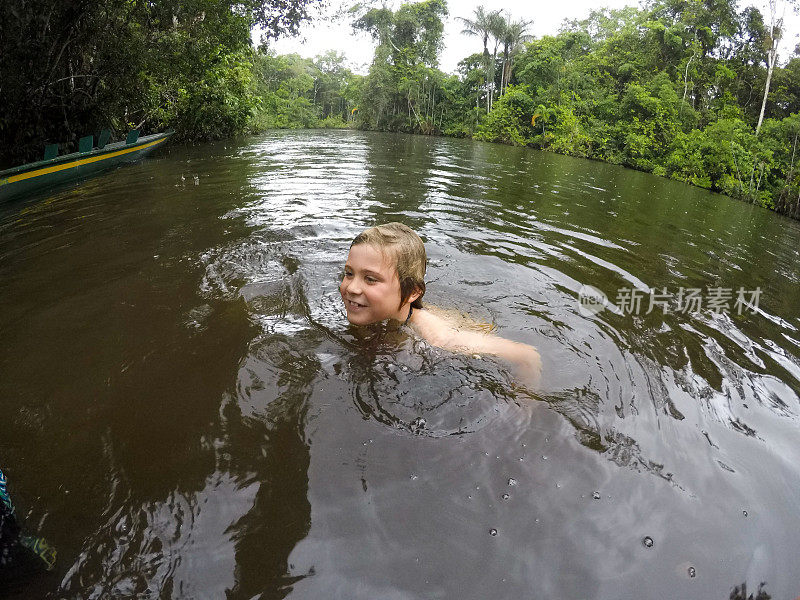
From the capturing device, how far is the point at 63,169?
25.2ft

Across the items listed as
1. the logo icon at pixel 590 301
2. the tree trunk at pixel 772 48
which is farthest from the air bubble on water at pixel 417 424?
the tree trunk at pixel 772 48

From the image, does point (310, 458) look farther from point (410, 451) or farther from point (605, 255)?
point (605, 255)

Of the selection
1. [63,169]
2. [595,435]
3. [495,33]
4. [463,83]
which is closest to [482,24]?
[495,33]

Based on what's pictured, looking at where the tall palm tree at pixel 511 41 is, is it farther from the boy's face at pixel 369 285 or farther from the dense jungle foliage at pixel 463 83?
the boy's face at pixel 369 285

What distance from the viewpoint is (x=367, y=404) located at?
7.82 feet

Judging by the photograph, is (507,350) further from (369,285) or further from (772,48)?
(772,48)

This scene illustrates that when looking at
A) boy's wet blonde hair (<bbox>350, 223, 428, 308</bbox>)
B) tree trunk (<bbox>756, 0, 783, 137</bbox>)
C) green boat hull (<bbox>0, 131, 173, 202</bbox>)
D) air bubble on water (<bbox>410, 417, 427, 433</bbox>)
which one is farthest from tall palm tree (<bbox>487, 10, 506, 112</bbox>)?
air bubble on water (<bbox>410, 417, 427, 433</bbox>)

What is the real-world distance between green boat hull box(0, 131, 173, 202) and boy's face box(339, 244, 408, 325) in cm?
626

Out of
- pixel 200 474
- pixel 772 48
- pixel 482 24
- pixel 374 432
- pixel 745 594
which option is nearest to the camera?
pixel 745 594

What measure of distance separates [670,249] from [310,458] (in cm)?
562

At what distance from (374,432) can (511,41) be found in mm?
38477

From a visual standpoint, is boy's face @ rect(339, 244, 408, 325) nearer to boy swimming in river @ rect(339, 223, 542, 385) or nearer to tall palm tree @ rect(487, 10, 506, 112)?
boy swimming in river @ rect(339, 223, 542, 385)

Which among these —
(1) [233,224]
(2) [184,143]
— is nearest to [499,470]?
(1) [233,224]

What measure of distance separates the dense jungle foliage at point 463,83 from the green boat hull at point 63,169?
756 millimetres
